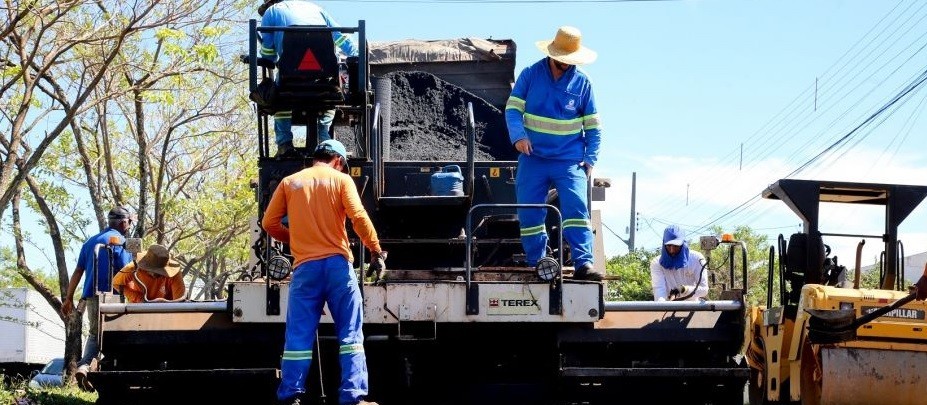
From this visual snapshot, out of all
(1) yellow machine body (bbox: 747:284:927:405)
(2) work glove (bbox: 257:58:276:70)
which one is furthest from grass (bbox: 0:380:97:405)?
(1) yellow machine body (bbox: 747:284:927:405)

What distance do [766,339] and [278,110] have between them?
4.15 metres

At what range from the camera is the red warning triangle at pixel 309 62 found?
10086 millimetres

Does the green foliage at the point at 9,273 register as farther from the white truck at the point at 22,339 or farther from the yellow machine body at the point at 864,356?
the yellow machine body at the point at 864,356

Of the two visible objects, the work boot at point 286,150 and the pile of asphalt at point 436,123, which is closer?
the work boot at point 286,150

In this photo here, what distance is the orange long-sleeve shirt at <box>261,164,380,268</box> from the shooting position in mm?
8625

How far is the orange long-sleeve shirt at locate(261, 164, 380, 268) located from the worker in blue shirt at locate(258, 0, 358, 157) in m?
1.90

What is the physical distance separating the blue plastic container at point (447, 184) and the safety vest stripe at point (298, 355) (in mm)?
2800

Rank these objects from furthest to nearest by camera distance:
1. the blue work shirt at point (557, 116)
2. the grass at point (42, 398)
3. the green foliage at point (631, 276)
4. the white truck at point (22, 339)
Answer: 1. the white truck at point (22, 339)
2. the green foliage at point (631, 276)
3. the grass at point (42, 398)
4. the blue work shirt at point (557, 116)

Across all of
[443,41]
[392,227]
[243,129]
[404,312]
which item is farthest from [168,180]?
[404,312]

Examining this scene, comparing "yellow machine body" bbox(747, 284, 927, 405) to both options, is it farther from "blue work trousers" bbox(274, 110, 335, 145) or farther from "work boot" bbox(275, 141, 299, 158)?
"work boot" bbox(275, 141, 299, 158)

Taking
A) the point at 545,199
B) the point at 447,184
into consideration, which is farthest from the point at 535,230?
the point at 447,184

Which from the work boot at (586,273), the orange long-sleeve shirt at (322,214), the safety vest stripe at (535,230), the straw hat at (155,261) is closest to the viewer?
the orange long-sleeve shirt at (322,214)

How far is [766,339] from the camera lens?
1084 cm

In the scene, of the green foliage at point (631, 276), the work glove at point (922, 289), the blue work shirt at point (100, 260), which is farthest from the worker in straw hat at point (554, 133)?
→ the green foliage at point (631, 276)
